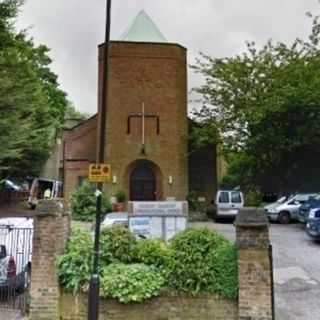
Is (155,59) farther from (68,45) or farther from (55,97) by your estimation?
(68,45)

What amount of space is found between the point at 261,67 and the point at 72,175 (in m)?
13.5

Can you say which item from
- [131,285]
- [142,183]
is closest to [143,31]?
[142,183]

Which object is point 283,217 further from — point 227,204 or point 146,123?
point 146,123

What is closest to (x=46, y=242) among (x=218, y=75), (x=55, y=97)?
(x=218, y=75)

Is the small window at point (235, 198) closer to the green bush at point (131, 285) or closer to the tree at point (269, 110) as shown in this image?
the tree at point (269, 110)

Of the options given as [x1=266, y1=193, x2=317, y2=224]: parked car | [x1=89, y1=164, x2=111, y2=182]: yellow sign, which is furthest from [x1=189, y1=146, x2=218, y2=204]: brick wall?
[x1=89, y1=164, x2=111, y2=182]: yellow sign

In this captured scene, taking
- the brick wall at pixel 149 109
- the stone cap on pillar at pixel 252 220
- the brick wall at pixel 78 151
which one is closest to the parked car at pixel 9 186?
the brick wall at pixel 78 151

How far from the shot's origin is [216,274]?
9000 mm

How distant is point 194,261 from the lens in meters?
9.06

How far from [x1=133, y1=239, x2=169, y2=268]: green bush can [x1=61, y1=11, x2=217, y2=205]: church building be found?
20.7 m

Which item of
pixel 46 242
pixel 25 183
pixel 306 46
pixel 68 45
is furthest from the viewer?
pixel 25 183

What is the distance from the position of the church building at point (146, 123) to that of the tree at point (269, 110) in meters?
1.86

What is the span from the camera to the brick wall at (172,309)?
29.2 ft

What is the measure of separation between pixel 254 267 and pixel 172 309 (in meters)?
1.63
